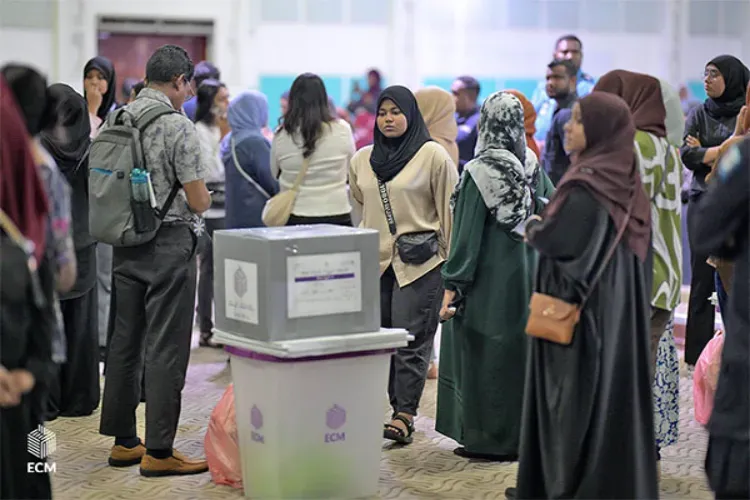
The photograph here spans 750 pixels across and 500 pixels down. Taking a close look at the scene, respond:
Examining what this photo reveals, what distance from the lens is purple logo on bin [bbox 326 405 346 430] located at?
3980 mm

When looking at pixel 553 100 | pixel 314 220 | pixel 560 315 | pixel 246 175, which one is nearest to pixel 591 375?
pixel 560 315

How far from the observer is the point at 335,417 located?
3990mm

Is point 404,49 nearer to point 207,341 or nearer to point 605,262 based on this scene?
point 207,341

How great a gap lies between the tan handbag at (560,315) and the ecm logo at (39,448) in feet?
5.22

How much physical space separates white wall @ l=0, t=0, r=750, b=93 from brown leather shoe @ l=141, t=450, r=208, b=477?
339 inches

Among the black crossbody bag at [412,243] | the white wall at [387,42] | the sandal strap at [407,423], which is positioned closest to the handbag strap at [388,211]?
the black crossbody bag at [412,243]

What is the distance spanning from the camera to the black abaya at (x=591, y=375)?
356 centimetres

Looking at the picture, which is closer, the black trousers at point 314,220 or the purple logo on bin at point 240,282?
the purple logo on bin at point 240,282

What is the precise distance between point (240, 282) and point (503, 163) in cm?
120

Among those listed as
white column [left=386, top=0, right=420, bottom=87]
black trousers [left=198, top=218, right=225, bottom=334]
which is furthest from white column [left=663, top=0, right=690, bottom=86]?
black trousers [left=198, top=218, right=225, bottom=334]

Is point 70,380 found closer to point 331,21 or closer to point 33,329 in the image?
point 33,329

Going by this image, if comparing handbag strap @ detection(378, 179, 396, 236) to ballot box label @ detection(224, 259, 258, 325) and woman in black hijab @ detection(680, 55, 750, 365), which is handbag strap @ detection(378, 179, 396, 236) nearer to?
ballot box label @ detection(224, 259, 258, 325)

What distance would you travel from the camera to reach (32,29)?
40.6 feet

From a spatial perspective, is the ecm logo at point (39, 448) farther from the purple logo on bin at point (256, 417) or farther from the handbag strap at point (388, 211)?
the handbag strap at point (388, 211)
